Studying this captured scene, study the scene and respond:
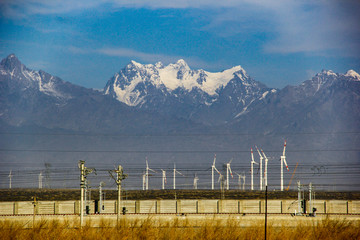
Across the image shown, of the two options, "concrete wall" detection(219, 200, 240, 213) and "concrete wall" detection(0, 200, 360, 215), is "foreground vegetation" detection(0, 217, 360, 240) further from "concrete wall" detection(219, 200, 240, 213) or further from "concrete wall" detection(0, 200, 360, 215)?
"concrete wall" detection(219, 200, 240, 213)

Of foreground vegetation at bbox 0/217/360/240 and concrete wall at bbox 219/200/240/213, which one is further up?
foreground vegetation at bbox 0/217/360/240

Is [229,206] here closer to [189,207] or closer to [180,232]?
[189,207]

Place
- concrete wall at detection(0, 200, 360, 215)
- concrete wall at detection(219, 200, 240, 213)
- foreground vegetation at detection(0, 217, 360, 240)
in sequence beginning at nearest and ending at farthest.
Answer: foreground vegetation at detection(0, 217, 360, 240) → concrete wall at detection(0, 200, 360, 215) → concrete wall at detection(219, 200, 240, 213)

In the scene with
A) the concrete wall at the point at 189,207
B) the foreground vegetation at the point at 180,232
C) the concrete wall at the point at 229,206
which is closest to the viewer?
the foreground vegetation at the point at 180,232

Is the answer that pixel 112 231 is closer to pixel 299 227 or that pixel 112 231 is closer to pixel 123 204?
pixel 299 227

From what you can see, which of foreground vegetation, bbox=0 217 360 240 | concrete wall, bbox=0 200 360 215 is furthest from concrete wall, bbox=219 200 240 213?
foreground vegetation, bbox=0 217 360 240

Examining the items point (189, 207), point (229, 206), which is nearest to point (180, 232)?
point (229, 206)

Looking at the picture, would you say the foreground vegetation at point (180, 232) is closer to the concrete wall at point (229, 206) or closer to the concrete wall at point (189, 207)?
the concrete wall at point (189, 207)

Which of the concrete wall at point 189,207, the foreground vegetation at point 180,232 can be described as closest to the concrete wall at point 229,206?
the concrete wall at point 189,207

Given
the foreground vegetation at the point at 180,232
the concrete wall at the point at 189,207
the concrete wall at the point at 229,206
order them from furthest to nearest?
the concrete wall at the point at 229,206 < the concrete wall at the point at 189,207 < the foreground vegetation at the point at 180,232

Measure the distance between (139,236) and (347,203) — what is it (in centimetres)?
8673

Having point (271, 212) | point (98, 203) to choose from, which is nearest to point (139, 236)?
point (98, 203)

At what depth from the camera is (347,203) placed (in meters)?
134

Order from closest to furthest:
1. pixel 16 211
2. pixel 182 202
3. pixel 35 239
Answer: pixel 35 239
pixel 16 211
pixel 182 202
